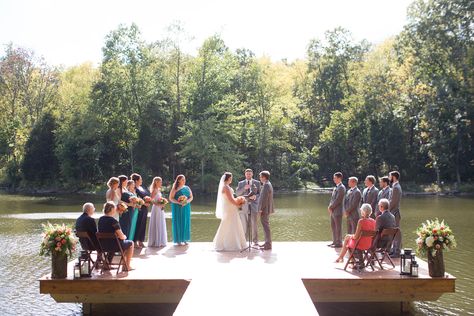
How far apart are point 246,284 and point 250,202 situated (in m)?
4.10

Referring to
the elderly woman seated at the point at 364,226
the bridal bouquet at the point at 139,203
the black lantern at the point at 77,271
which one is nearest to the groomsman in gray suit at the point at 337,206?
the elderly woman seated at the point at 364,226

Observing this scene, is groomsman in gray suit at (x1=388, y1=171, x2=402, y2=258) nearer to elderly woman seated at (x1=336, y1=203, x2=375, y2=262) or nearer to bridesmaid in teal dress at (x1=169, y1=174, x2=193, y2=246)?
elderly woman seated at (x1=336, y1=203, x2=375, y2=262)

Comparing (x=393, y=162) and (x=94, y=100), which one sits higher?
(x=94, y=100)

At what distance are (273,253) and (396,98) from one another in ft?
137

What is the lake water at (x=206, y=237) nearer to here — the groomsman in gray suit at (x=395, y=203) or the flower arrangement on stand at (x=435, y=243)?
the flower arrangement on stand at (x=435, y=243)

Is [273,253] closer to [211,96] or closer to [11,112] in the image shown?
[211,96]

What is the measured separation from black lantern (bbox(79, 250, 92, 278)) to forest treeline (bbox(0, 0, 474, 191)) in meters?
36.5

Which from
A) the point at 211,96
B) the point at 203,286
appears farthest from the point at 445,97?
the point at 203,286

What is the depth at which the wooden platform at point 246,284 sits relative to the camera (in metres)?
8.16

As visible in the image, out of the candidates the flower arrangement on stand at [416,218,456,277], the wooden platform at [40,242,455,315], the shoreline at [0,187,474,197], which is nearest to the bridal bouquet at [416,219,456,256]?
the flower arrangement on stand at [416,218,456,277]

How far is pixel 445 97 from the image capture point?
4472cm

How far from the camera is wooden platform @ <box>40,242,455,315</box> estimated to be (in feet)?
26.8

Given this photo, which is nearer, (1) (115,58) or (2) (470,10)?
(2) (470,10)

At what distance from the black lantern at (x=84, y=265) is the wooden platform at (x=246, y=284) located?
0.19 meters
